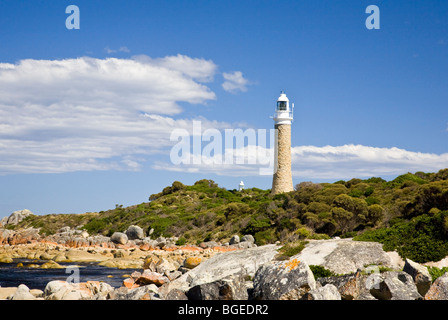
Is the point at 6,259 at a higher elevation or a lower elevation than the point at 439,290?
lower

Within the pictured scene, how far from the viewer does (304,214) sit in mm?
40750

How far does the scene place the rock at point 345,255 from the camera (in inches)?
599

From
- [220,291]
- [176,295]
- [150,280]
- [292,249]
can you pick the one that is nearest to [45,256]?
[150,280]

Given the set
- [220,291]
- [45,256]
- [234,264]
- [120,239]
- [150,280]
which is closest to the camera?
[220,291]

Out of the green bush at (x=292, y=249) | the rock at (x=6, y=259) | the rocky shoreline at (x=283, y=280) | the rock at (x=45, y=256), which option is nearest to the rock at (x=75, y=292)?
the rocky shoreline at (x=283, y=280)

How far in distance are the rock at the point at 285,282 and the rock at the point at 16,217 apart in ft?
248

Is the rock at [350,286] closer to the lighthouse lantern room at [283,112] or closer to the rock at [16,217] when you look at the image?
the lighthouse lantern room at [283,112]

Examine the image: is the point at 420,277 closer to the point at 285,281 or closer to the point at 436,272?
the point at 436,272

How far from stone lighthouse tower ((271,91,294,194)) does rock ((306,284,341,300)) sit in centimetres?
4728

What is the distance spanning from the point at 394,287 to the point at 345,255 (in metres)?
3.71
